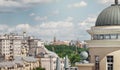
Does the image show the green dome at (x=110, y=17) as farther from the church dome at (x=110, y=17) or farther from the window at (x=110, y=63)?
the window at (x=110, y=63)

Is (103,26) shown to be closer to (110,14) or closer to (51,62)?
(110,14)

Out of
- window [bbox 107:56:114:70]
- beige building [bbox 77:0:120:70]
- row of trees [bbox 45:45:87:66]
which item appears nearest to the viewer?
beige building [bbox 77:0:120:70]

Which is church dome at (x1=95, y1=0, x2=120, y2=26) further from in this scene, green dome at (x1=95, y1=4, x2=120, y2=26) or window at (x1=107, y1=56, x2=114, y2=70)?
window at (x1=107, y1=56, x2=114, y2=70)

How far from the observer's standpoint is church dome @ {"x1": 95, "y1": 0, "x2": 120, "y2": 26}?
13.4 metres

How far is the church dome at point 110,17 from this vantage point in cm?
1343

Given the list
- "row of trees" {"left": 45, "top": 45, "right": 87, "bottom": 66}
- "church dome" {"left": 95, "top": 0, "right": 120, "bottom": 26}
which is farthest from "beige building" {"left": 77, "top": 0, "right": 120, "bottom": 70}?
"row of trees" {"left": 45, "top": 45, "right": 87, "bottom": 66}

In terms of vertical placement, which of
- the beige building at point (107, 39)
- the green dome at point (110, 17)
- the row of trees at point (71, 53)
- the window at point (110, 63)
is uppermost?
the green dome at point (110, 17)

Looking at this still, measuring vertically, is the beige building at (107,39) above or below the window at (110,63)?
above

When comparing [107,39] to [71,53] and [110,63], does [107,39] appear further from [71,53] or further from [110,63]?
[71,53]

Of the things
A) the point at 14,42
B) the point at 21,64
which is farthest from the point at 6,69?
the point at 14,42

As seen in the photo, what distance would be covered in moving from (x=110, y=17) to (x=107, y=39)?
74 centimetres

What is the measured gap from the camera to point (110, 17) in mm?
13477

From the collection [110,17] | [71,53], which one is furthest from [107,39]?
[71,53]

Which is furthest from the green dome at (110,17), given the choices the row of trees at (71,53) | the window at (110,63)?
the row of trees at (71,53)
